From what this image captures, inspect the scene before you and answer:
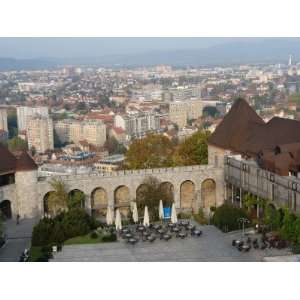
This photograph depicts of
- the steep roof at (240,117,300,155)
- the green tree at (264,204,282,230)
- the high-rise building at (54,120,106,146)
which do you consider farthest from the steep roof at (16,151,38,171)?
the high-rise building at (54,120,106,146)

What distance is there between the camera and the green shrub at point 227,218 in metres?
26.5

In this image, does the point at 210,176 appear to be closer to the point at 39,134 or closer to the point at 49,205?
the point at 49,205

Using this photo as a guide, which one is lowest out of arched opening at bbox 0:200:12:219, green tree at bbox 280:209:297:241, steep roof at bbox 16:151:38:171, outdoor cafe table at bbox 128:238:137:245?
arched opening at bbox 0:200:12:219

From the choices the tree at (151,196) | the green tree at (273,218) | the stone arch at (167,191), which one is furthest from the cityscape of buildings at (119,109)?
the green tree at (273,218)

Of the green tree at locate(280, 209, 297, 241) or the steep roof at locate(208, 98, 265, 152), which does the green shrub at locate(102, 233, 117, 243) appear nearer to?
the green tree at locate(280, 209, 297, 241)

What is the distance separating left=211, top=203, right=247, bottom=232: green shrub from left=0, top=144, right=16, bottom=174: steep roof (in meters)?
10.1

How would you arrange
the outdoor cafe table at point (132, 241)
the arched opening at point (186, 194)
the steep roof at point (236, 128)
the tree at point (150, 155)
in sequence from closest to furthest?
1. the outdoor cafe table at point (132, 241)
2. the steep roof at point (236, 128)
3. the arched opening at point (186, 194)
4. the tree at point (150, 155)

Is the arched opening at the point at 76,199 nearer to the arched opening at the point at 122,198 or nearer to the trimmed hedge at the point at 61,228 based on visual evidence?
the arched opening at the point at 122,198

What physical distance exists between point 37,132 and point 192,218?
80.4 meters

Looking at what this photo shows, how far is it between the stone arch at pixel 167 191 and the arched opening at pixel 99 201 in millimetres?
3064

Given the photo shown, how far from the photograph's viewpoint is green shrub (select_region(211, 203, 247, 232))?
2648 centimetres

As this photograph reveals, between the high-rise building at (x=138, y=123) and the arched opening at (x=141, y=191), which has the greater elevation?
the arched opening at (x=141, y=191)

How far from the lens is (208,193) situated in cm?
3356

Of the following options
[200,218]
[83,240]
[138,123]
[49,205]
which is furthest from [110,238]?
[138,123]
